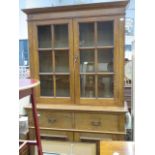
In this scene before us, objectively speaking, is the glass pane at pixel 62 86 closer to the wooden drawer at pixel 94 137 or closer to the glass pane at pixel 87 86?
the glass pane at pixel 87 86

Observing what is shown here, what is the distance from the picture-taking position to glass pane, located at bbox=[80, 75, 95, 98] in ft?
7.04

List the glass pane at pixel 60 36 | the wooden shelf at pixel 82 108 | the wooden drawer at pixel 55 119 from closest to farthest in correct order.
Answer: the wooden shelf at pixel 82 108, the wooden drawer at pixel 55 119, the glass pane at pixel 60 36

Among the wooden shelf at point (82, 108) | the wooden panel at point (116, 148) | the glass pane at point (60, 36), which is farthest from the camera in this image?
the glass pane at point (60, 36)

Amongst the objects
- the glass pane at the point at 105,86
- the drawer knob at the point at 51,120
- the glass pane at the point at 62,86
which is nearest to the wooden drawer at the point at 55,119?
→ the drawer knob at the point at 51,120

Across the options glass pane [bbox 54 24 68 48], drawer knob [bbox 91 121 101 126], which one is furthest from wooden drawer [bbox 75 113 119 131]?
glass pane [bbox 54 24 68 48]

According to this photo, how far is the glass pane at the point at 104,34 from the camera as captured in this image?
2071mm

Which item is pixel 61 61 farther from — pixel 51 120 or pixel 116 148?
pixel 116 148

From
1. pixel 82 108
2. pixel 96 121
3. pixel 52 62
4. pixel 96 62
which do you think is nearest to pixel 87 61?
pixel 96 62

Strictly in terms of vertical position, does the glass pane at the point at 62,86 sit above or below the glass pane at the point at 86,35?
below

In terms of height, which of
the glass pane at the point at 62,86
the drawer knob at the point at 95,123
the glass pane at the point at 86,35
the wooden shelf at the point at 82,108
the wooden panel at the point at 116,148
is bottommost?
the drawer knob at the point at 95,123

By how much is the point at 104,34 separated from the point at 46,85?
0.78m

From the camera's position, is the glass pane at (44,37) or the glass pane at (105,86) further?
the glass pane at (44,37)

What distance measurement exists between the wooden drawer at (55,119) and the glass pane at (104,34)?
29.4 inches
